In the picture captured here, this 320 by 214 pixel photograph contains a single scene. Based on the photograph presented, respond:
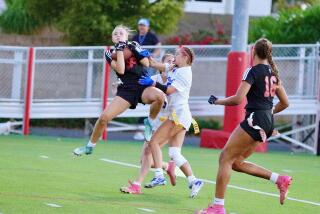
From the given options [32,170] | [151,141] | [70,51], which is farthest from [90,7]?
[151,141]

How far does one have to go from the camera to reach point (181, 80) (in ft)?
39.8

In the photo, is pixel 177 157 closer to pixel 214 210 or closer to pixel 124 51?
pixel 124 51

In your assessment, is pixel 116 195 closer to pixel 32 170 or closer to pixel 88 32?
pixel 32 170

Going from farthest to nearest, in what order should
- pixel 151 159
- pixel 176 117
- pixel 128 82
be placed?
pixel 128 82 → pixel 151 159 → pixel 176 117

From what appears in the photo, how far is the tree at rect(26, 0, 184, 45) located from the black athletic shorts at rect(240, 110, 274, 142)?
1347 centimetres

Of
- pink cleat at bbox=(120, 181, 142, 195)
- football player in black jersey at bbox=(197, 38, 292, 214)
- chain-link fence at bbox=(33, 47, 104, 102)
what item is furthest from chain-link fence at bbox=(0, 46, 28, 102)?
football player in black jersey at bbox=(197, 38, 292, 214)

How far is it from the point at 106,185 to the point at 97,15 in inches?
462

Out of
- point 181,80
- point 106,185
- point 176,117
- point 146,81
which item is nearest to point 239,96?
point 181,80

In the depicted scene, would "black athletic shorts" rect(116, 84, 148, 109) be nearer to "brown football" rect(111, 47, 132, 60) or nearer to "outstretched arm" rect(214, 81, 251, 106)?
"brown football" rect(111, 47, 132, 60)

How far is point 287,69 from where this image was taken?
70.5ft

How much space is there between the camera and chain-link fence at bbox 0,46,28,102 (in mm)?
20953

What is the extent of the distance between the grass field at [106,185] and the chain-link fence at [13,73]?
2.57m

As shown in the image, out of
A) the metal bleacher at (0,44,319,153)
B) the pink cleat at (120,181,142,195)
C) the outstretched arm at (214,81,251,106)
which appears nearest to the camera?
the outstretched arm at (214,81,251,106)

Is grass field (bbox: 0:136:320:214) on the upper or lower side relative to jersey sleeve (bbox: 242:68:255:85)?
lower
